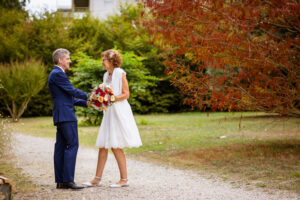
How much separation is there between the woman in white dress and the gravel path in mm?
362

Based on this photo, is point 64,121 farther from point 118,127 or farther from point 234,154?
point 234,154

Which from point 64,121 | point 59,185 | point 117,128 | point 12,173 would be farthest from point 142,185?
point 12,173

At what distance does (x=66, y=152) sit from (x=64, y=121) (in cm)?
47

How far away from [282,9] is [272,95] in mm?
1841

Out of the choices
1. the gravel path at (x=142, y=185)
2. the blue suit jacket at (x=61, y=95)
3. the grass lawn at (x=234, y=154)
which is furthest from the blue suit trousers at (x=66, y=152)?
the grass lawn at (x=234, y=154)

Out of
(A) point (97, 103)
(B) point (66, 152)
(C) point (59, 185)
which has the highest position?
(A) point (97, 103)

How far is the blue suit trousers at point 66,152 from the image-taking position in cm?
557

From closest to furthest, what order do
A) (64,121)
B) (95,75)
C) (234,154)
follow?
(64,121)
(234,154)
(95,75)

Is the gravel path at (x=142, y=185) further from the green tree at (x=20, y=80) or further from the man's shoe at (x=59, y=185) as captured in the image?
the green tree at (x=20, y=80)

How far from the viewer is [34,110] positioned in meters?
24.2

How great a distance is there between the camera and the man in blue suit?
18.3 feet

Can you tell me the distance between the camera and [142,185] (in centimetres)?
593

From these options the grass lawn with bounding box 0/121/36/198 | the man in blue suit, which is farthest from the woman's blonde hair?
the grass lawn with bounding box 0/121/36/198

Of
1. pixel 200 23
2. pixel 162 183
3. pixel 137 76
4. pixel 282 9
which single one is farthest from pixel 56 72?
pixel 137 76
